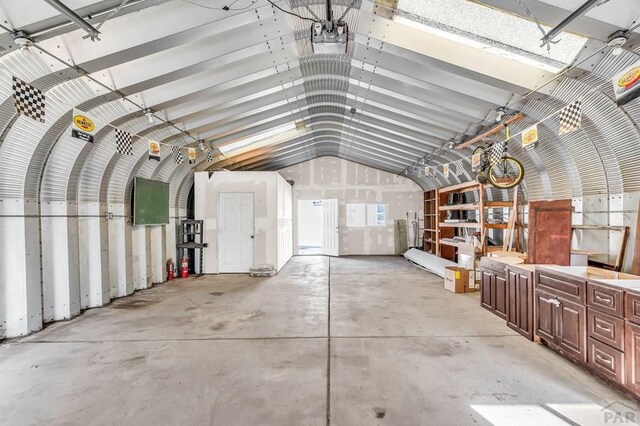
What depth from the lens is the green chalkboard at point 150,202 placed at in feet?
18.9

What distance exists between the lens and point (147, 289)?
6.21m

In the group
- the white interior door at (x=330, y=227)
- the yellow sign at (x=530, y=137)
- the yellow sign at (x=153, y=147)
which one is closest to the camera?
the yellow sign at (x=530, y=137)

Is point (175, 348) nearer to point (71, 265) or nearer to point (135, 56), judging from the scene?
point (71, 265)

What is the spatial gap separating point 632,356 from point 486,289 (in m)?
2.37

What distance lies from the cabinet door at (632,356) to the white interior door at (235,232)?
6.75 m

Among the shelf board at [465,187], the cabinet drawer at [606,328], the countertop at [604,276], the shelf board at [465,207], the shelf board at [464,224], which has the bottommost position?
the cabinet drawer at [606,328]

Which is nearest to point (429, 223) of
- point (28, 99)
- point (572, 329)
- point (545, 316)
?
point (545, 316)

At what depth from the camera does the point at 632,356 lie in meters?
2.36

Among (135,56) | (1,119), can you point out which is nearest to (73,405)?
(1,119)

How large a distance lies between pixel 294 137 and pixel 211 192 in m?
2.66

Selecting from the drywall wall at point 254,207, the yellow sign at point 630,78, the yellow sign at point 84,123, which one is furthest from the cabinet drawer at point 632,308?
the drywall wall at point 254,207

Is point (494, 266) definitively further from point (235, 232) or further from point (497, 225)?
point (235, 232)

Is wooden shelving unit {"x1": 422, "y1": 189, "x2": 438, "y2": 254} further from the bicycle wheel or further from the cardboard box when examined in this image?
the bicycle wheel

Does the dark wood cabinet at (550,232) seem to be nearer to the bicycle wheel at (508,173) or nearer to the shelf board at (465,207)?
the bicycle wheel at (508,173)
